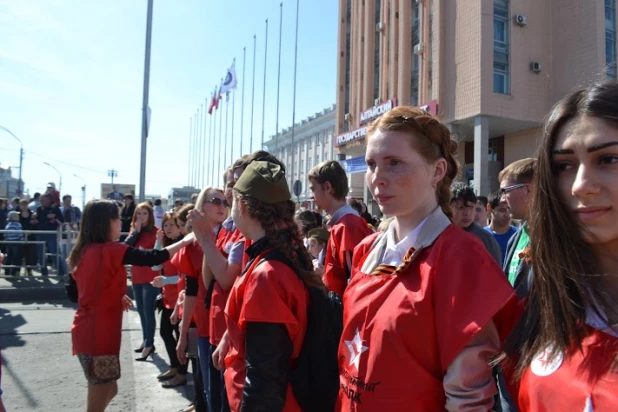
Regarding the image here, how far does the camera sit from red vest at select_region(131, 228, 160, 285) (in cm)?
577

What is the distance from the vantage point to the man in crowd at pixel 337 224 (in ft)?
10.4

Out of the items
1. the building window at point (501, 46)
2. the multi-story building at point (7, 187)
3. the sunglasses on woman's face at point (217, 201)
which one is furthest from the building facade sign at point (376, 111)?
the multi-story building at point (7, 187)

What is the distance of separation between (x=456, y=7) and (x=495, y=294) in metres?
22.1

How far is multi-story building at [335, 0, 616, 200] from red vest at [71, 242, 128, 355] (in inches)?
680

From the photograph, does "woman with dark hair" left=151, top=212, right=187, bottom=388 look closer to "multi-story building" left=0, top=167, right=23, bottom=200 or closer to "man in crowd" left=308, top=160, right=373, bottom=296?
"man in crowd" left=308, top=160, right=373, bottom=296

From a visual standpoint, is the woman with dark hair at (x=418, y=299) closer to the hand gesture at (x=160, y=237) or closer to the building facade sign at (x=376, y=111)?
the hand gesture at (x=160, y=237)

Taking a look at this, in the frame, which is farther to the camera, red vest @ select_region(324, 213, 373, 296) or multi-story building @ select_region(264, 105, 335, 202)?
multi-story building @ select_region(264, 105, 335, 202)

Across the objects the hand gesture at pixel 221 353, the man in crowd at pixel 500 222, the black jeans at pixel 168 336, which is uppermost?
the man in crowd at pixel 500 222

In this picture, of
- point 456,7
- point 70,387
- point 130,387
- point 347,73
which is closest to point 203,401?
point 130,387

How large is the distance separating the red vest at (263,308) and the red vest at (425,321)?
21.4 inches

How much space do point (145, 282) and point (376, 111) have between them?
20.2 metres

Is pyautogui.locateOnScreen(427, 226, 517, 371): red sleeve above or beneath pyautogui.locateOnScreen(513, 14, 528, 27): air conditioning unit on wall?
beneath

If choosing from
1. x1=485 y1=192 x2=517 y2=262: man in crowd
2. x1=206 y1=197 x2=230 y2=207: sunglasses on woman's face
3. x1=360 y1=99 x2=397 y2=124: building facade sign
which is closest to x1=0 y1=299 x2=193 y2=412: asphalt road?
x1=206 y1=197 x2=230 y2=207: sunglasses on woman's face

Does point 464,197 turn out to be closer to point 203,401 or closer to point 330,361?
point 330,361
